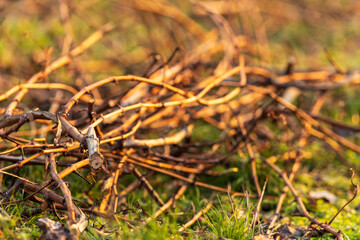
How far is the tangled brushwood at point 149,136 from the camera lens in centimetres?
184

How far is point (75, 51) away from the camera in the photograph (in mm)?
3229

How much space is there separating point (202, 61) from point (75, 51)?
5.48ft

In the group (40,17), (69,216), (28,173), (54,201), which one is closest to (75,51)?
(28,173)

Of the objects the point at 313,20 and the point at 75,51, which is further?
the point at 313,20

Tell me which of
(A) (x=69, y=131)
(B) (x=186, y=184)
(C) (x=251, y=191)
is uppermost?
(A) (x=69, y=131)

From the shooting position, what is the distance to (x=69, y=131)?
1.77 meters

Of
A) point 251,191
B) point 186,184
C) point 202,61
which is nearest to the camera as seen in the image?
point 186,184

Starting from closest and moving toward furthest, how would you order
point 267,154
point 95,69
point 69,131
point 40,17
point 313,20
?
point 69,131 → point 267,154 → point 95,69 → point 40,17 → point 313,20

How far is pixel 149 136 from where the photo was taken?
329 centimetres

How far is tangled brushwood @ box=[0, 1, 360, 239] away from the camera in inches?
72.6

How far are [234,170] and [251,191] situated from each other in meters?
0.20

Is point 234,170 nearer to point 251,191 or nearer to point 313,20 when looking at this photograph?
point 251,191

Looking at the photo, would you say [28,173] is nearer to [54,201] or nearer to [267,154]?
[54,201]

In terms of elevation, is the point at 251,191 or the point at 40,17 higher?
the point at 40,17
